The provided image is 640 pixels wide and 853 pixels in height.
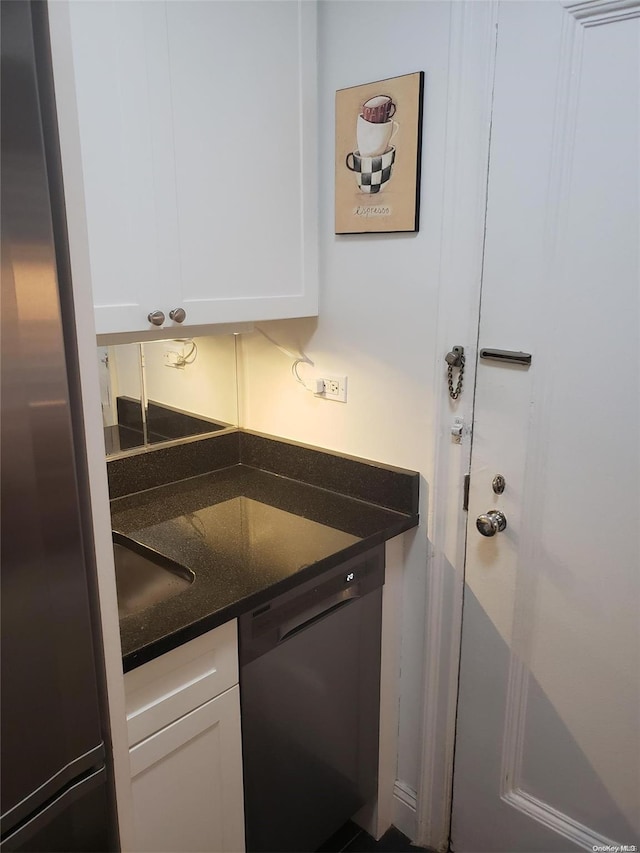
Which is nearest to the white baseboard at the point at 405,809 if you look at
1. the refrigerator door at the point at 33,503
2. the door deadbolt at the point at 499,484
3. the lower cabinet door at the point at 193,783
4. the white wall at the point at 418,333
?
the white wall at the point at 418,333

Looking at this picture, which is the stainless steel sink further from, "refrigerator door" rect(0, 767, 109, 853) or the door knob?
the door knob

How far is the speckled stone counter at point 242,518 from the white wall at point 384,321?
0.08m

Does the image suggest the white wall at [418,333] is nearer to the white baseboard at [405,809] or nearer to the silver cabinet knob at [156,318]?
the white baseboard at [405,809]

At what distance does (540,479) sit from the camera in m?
1.45

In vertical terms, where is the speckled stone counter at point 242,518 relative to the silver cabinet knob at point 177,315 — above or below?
below

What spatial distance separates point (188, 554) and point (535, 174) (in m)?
1.12

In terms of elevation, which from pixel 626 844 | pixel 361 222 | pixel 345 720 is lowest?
pixel 626 844

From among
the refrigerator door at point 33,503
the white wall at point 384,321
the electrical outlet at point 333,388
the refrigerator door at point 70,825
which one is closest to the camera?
the refrigerator door at point 33,503

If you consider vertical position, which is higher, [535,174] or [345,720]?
[535,174]

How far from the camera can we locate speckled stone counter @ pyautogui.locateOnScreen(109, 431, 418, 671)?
124 centimetres

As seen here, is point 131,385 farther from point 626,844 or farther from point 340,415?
point 626,844

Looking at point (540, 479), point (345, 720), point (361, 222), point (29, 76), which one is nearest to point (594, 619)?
point (540, 479)

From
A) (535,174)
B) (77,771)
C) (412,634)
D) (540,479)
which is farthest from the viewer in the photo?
(412,634)

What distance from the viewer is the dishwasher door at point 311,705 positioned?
4.52ft
